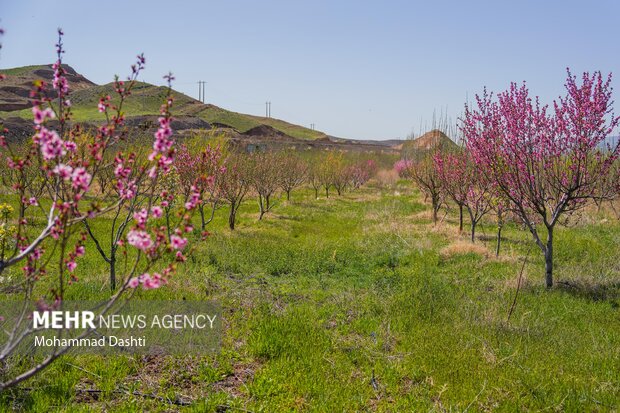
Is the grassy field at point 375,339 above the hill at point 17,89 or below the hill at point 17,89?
below

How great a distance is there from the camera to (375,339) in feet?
21.9

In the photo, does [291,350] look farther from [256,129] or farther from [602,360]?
[256,129]

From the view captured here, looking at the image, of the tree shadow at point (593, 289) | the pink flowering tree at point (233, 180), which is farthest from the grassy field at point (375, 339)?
the pink flowering tree at point (233, 180)

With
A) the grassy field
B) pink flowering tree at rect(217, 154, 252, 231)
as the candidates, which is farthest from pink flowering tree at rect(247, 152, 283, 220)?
the grassy field

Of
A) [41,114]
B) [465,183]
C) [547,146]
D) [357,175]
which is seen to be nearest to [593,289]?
[547,146]

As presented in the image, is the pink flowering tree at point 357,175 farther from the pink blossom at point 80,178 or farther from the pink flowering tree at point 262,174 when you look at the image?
the pink blossom at point 80,178

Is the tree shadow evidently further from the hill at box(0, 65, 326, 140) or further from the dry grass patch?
the hill at box(0, 65, 326, 140)

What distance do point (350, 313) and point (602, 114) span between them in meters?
6.73

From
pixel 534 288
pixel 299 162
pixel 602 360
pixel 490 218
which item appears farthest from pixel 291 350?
pixel 299 162

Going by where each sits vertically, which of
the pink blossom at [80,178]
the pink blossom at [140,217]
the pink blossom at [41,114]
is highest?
the pink blossom at [41,114]

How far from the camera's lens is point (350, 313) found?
7.80 metres

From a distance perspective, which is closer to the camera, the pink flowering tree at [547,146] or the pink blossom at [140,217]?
the pink blossom at [140,217]

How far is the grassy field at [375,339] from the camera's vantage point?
16.3 feet

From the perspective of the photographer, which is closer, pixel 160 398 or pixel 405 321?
pixel 160 398
